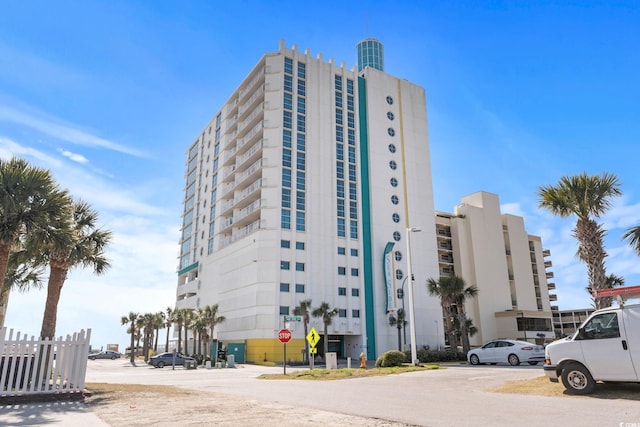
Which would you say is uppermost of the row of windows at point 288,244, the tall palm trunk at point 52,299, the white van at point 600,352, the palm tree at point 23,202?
the row of windows at point 288,244

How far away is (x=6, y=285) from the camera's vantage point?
2322 cm

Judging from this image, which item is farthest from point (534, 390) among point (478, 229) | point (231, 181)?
point (478, 229)

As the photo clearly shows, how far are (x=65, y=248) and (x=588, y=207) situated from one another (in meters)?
19.2

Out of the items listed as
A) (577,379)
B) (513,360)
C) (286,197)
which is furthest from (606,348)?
(286,197)

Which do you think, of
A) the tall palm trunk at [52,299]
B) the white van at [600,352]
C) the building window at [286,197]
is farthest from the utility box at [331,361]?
the building window at [286,197]

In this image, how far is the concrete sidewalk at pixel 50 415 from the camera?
909 centimetres

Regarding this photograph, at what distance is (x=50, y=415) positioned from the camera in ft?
33.5

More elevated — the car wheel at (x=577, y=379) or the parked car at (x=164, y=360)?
the car wheel at (x=577, y=379)

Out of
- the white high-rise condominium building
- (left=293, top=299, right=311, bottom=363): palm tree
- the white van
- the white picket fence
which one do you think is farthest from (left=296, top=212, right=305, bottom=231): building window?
the white van

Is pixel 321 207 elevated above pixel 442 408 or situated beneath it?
elevated above

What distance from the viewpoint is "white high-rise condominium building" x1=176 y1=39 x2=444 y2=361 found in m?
54.4

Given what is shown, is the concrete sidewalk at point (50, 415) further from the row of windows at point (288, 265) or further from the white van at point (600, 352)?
the row of windows at point (288, 265)

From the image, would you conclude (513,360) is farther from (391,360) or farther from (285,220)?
(285,220)

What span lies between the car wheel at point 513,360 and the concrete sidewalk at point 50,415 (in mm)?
22580
